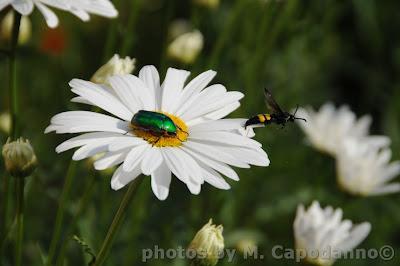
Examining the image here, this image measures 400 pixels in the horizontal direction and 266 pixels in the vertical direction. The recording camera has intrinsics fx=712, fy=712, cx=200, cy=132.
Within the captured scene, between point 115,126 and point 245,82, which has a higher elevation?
point 245,82

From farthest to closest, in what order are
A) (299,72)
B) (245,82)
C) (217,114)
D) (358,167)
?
(299,72), (245,82), (358,167), (217,114)

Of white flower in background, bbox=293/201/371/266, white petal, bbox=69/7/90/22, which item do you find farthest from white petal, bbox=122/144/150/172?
white flower in background, bbox=293/201/371/266

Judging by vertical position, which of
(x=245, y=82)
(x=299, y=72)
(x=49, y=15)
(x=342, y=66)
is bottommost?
(x=49, y=15)

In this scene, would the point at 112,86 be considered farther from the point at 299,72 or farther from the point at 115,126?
the point at 299,72

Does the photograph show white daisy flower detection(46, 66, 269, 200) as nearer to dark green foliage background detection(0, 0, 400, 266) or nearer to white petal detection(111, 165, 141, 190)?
white petal detection(111, 165, 141, 190)

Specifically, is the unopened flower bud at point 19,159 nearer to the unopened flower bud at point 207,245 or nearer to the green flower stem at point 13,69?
the green flower stem at point 13,69

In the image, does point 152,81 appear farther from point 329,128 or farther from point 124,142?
point 329,128

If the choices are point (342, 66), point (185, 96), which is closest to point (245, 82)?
point (185, 96)

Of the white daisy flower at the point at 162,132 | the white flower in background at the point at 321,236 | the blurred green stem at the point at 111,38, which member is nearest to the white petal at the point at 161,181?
the white daisy flower at the point at 162,132
